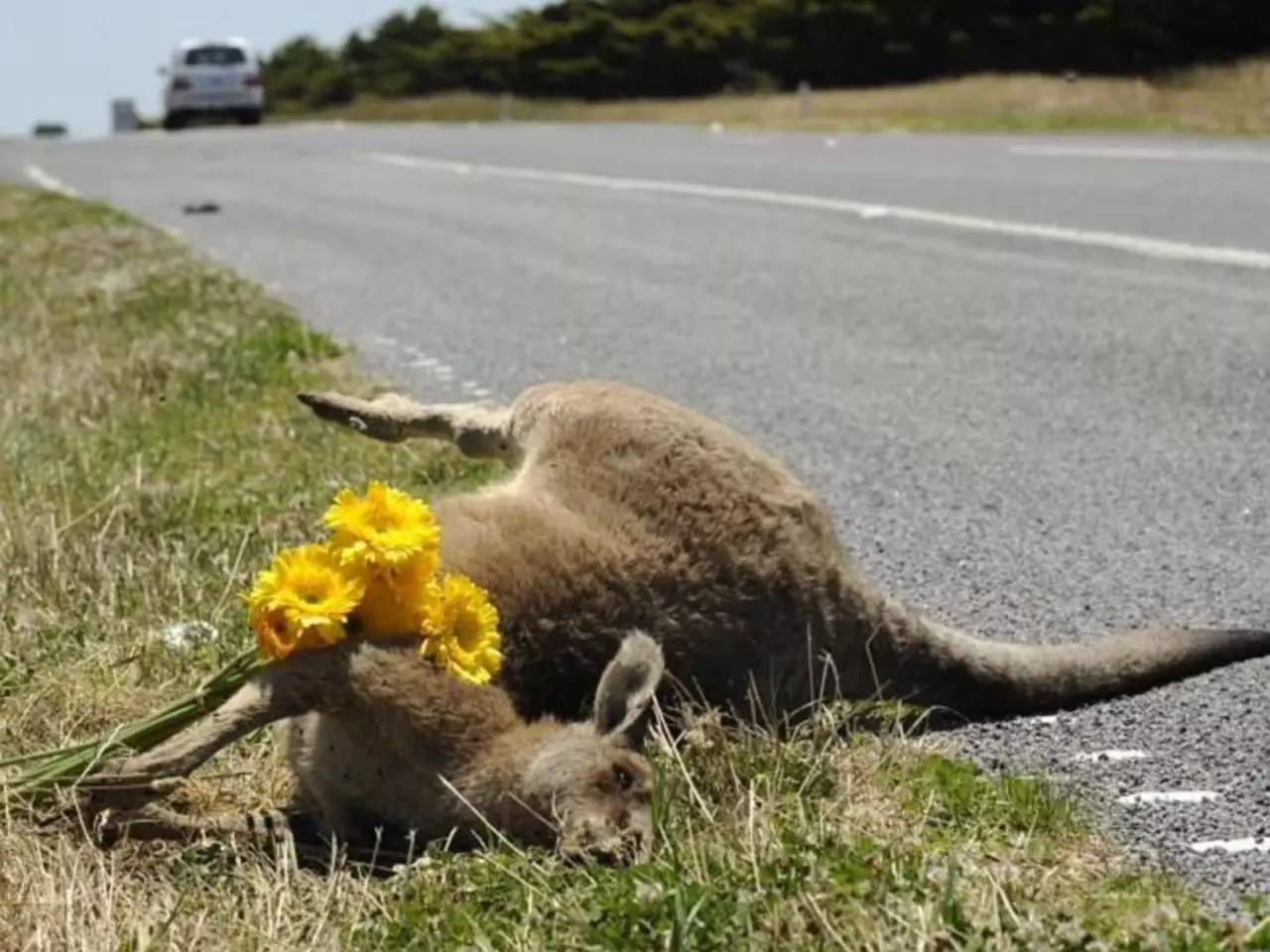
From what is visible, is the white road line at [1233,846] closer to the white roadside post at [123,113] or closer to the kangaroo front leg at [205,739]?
the kangaroo front leg at [205,739]

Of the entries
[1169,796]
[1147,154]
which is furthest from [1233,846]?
[1147,154]

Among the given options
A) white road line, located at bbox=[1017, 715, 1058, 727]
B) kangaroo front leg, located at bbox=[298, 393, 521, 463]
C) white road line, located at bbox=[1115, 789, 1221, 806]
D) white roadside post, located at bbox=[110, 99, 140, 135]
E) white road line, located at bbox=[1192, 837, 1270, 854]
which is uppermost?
kangaroo front leg, located at bbox=[298, 393, 521, 463]

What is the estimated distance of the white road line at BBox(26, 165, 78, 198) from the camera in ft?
75.9

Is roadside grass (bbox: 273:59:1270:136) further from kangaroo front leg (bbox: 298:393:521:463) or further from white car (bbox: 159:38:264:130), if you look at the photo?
kangaroo front leg (bbox: 298:393:521:463)

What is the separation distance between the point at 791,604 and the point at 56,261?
1078 cm

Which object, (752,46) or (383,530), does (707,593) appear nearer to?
(383,530)

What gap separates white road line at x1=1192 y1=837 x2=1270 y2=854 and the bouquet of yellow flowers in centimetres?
124

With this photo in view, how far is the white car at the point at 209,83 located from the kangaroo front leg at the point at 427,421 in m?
38.3

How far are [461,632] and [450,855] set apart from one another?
401 millimetres

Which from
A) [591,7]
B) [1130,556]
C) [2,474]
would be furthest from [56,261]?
[591,7]

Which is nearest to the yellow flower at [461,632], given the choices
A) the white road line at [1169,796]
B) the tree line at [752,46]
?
the white road line at [1169,796]

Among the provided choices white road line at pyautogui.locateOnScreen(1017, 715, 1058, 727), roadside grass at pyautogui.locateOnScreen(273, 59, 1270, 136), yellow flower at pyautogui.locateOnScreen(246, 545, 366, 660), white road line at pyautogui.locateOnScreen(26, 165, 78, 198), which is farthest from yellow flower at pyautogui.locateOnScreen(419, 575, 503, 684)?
roadside grass at pyautogui.locateOnScreen(273, 59, 1270, 136)

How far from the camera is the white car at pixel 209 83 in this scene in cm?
4350

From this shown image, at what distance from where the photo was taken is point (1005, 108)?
3547cm
